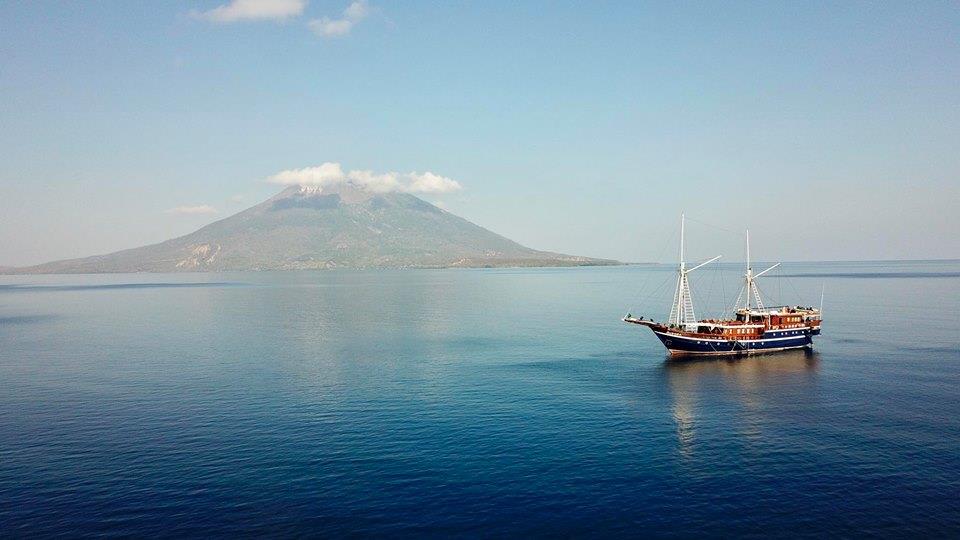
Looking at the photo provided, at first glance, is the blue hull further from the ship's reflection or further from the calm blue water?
the calm blue water

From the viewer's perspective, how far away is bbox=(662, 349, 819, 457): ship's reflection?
2980 inches

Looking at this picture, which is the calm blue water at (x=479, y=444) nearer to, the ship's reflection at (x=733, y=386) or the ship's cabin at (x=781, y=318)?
the ship's reflection at (x=733, y=386)

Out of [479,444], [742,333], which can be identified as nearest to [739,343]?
[742,333]

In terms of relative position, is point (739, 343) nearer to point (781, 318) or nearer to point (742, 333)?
point (742, 333)

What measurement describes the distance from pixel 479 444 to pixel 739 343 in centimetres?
9188

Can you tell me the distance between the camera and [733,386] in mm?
99312

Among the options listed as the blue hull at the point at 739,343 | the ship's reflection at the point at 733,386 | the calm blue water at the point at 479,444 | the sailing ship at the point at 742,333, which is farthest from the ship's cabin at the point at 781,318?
the calm blue water at the point at 479,444

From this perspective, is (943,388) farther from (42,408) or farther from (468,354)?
(42,408)

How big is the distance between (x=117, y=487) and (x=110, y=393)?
4528 centimetres

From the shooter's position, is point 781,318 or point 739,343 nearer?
point 739,343

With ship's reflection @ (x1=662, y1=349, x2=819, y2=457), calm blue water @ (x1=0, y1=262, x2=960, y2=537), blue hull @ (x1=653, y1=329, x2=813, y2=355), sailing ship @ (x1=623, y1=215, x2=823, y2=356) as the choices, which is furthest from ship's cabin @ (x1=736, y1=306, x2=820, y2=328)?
calm blue water @ (x1=0, y1=262, x2=960, y2=537)

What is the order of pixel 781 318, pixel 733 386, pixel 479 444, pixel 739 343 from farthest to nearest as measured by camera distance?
1. pixel 781 318
2. pixel 739 343
3. pixel 733 386
4. pixel 479 444

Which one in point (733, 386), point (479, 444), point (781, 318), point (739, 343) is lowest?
point (479, 444)

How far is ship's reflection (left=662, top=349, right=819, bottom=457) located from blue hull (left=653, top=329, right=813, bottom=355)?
2.31 metres
